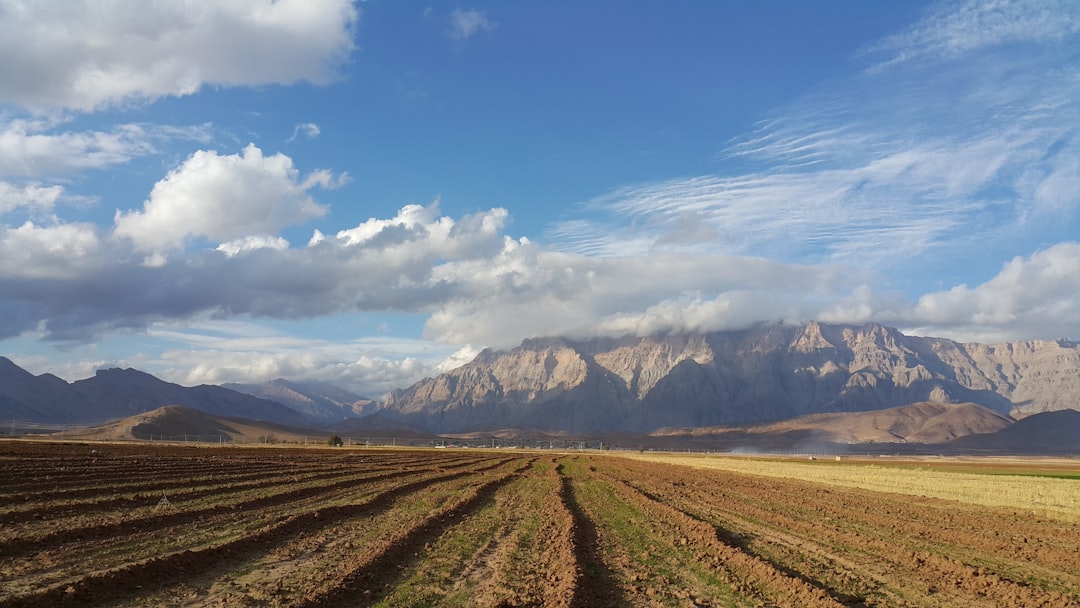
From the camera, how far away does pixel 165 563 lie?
48.6 ft

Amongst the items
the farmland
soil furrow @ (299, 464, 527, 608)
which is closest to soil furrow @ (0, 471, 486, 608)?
the farmland

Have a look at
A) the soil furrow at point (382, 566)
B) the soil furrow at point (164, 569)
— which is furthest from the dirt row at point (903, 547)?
the soil furrow at point (164, 569)

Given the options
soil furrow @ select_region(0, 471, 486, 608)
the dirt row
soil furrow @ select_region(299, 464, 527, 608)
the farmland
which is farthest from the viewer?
the dirt row

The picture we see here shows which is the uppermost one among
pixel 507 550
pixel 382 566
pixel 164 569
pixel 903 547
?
pixel 164 569

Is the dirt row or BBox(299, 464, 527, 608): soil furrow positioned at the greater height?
BBox(299, 464, 527, 608): soil furrow

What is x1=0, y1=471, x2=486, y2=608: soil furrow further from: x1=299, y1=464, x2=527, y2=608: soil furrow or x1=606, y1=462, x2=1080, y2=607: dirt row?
x1=606, y1=462, x2=1080, y2=607: dirt row

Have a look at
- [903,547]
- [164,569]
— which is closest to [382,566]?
[164,569]

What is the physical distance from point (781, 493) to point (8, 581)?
36211 millimetres

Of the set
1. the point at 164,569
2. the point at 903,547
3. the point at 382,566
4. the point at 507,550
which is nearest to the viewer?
Result: the point at 164,569

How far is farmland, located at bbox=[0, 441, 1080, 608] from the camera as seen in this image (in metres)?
13.3

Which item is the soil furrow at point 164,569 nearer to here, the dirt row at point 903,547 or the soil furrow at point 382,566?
the soil furrow at point 382,566

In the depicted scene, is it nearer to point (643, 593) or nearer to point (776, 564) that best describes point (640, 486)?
point (776, 564)

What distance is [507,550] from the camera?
18.0 metres

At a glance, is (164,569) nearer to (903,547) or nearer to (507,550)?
(507,550)
